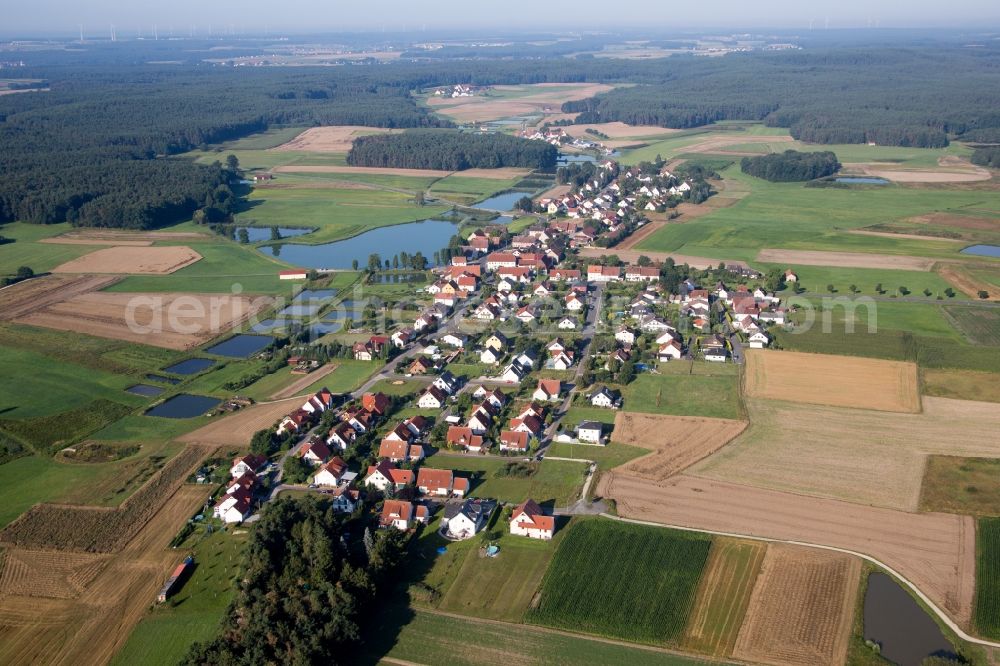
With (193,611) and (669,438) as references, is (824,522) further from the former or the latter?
(193,611)

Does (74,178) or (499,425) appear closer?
(499,425)

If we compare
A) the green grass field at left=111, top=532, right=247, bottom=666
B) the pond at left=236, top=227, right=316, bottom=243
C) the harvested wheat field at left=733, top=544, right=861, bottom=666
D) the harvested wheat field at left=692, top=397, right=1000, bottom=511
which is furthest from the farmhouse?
the pond at left=236, top=227, right=316, bottom=243

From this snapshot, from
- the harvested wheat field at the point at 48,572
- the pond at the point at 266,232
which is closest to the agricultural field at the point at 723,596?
the harvested wheat field at the point at 48,572

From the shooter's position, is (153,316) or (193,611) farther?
(153,316)

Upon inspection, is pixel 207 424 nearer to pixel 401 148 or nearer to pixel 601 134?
pixel 401 148

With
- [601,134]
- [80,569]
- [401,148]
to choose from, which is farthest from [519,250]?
[601,134]

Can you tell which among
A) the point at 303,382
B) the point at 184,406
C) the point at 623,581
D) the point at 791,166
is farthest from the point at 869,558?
the point at 791,166

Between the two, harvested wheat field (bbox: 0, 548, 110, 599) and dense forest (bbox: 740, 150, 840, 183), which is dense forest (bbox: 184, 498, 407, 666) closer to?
harvested wheat field (bbox: 0, 548, 110, 599)

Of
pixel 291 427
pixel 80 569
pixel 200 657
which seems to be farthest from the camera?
pixel 291 427
